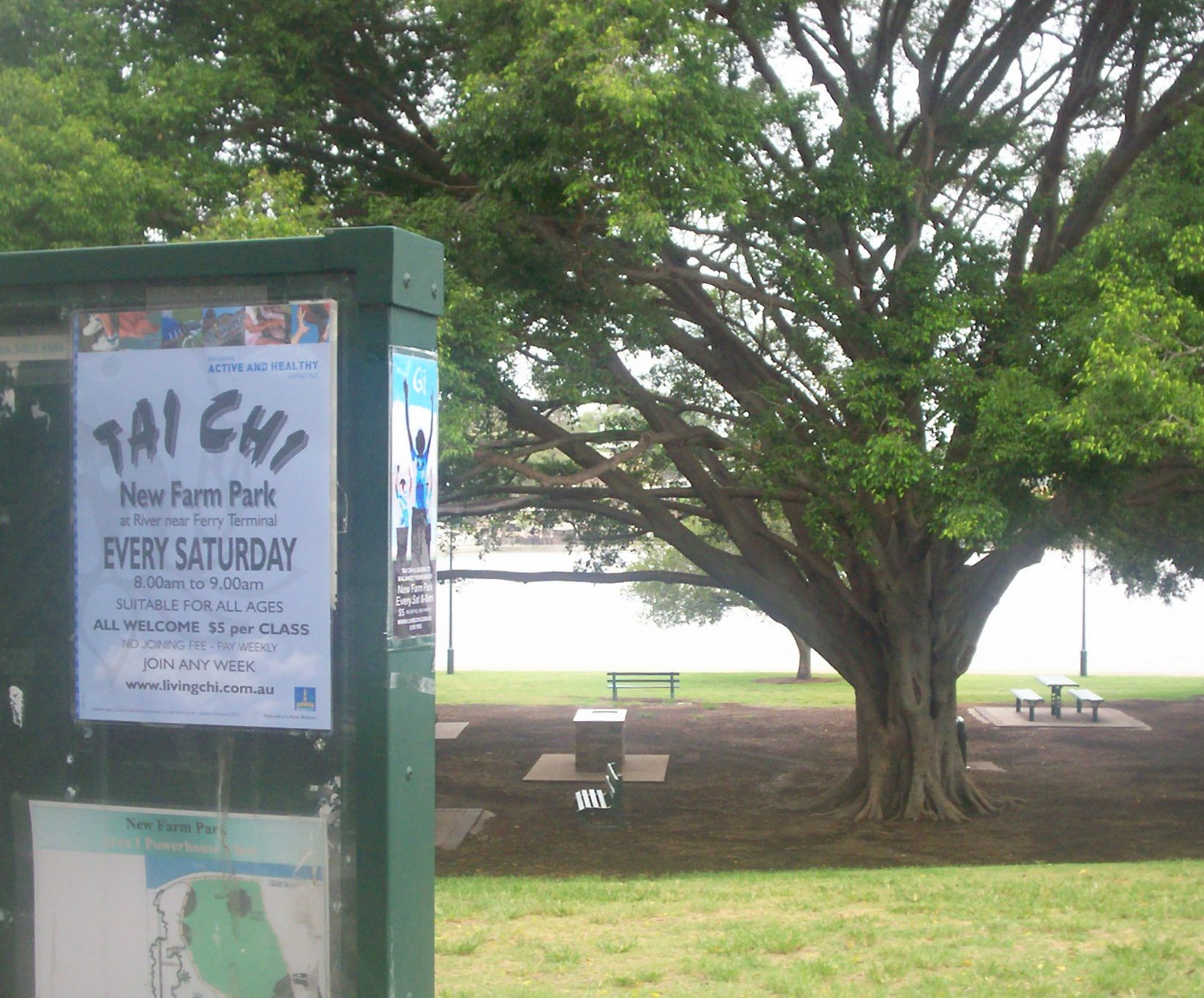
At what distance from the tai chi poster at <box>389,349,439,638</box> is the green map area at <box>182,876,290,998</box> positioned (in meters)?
0.79

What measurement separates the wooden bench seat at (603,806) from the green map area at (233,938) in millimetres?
12926

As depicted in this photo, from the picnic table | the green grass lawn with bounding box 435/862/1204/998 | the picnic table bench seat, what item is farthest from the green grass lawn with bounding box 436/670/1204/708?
the green grass lawn with bounding box 435/862/1204/998

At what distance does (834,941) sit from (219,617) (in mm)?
4404

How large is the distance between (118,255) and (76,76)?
9688 mm

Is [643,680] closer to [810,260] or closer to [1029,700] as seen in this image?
[1029,700]

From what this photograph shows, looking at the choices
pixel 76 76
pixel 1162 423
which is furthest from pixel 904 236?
pixel 76 76

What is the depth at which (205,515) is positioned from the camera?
316 centimetres

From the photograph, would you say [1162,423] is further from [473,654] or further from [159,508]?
[473,654]

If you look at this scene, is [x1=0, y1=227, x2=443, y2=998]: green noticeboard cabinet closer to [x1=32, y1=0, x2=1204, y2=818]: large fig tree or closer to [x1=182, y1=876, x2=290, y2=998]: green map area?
[x1=182, y1=876, x2=290, y2=998]: green map area

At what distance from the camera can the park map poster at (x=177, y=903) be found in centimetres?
314

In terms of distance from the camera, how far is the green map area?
317cm

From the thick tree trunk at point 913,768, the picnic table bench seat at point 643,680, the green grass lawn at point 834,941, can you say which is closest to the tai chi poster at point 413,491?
the green grass lawn at point 834,941

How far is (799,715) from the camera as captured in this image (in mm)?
28969

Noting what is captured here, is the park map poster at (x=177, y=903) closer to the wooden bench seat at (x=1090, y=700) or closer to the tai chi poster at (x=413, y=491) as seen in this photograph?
the tai chi poster at (x=413, y=491)
